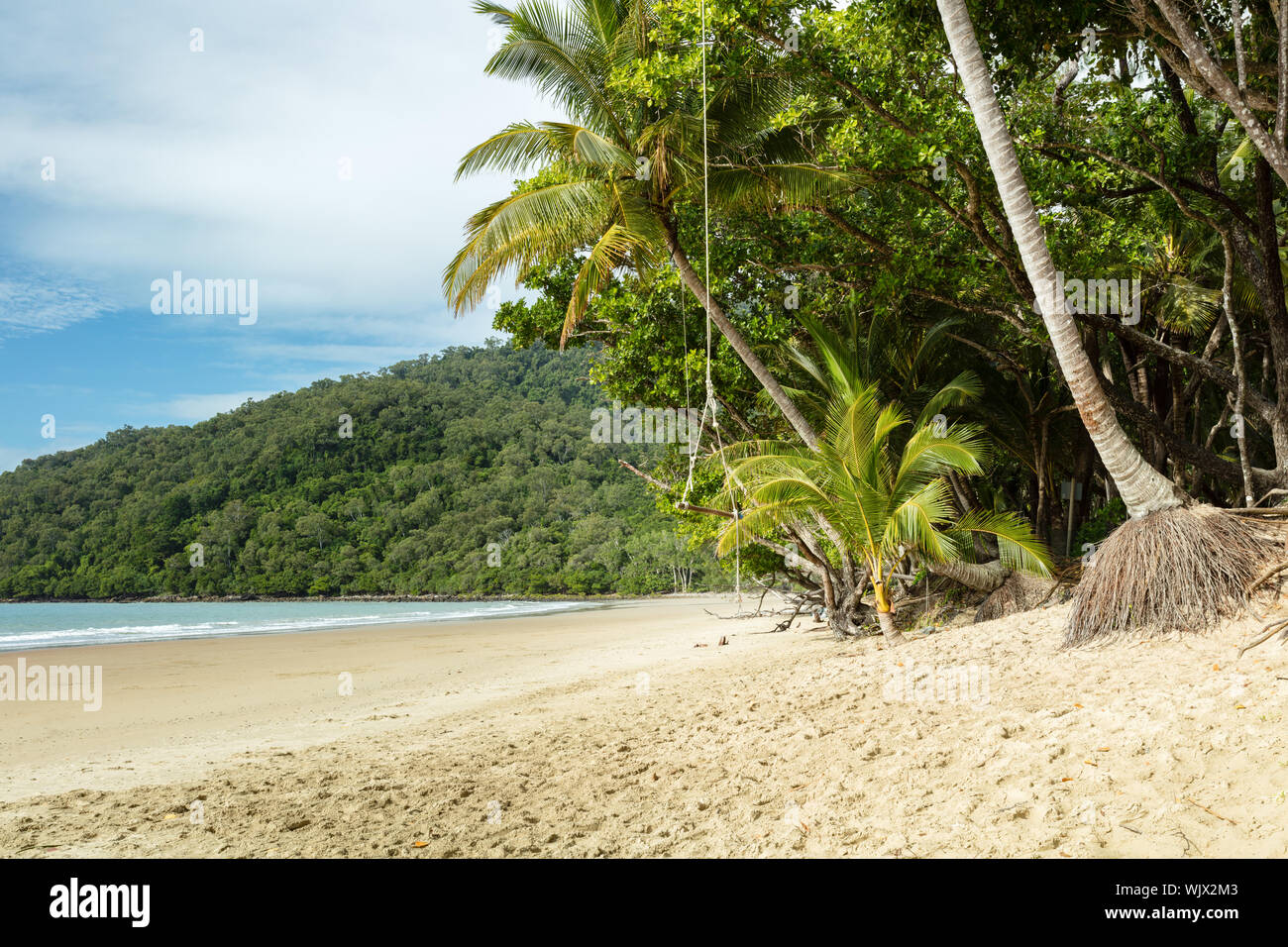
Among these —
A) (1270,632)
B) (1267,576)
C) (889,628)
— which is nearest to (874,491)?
(889,628)

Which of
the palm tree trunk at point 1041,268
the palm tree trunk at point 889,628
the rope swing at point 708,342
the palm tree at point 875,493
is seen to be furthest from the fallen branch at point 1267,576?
the palm tree trunk at point 889,628

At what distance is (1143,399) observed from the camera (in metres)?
13.7

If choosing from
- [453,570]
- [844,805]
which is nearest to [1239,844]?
[844,805]

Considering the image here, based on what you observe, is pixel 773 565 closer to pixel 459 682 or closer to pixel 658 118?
pixel 459 682

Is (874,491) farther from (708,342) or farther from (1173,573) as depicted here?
(1173,573)

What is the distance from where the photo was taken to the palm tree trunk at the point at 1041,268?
20.3ft

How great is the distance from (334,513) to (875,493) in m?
A: 59.3

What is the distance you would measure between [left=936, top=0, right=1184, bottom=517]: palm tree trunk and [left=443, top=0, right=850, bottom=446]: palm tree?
11.6 feet

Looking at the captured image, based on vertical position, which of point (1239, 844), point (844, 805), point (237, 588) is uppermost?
point (1239, 844)

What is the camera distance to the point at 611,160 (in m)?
9.84

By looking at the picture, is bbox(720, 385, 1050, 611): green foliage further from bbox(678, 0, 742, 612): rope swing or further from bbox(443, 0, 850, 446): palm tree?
bbox(443, 0, 850, 446): palm tree

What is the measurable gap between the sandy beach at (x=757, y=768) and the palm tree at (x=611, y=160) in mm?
5262
